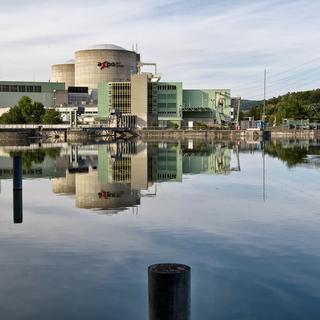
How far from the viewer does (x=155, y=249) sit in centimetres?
1498

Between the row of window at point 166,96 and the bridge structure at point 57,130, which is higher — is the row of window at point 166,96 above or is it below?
above

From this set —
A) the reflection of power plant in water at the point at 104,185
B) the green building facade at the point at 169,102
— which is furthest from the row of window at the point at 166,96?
the reflection of power plant in water at the point at 104,185

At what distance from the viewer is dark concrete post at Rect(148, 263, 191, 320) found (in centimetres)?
704

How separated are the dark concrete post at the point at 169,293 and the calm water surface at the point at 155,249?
2.64 metres

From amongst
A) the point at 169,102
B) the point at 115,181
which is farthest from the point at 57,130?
the point at 115,181

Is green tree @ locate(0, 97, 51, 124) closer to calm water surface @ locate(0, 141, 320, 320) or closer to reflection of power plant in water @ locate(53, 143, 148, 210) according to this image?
reflection of power plant in water @ locate(53, 143, 148, 210)

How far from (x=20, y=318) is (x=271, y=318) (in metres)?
4.19

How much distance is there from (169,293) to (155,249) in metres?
7.99

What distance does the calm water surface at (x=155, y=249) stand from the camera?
10.4 m

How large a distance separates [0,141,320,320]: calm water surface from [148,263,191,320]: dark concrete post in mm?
2640

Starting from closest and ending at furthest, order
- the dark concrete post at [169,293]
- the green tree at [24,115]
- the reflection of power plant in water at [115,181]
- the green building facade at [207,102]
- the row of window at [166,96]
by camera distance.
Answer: the dark concrete post at [169,293] < the reflection of power plant in water at [115,181] < the green tree at [24,115] < the row of window at [166,96] < the green building facade at [207,102]

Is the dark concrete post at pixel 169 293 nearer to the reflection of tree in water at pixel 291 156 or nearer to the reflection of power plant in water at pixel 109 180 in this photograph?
the reflection of power plant in water at pixel 109 180

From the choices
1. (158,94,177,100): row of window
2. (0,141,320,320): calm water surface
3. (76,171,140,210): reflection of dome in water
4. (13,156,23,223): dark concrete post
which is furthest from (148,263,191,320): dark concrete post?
(158,94,177,100): row of window

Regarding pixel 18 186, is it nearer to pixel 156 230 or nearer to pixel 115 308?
pixel 156 230
